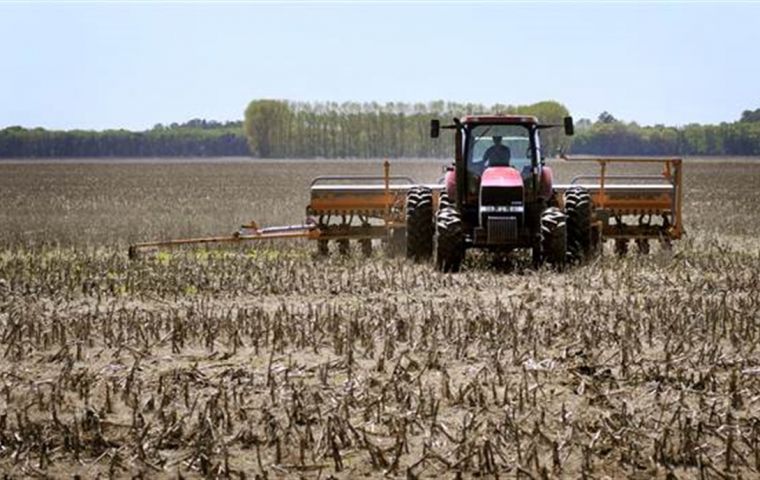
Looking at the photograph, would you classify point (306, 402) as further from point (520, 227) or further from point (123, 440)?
point (520, 227)

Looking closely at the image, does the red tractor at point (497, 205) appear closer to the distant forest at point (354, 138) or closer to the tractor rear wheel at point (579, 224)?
the tractor rear wheel at point (579, 224)

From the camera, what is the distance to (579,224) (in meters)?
14.4

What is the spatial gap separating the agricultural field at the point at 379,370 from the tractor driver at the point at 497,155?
4.61 feet

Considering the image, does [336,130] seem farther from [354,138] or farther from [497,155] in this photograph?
[497,155]

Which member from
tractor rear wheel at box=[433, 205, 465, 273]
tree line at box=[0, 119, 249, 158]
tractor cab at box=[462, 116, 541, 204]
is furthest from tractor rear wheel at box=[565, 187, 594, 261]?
tree line at box=[0, 119, 249, 158]

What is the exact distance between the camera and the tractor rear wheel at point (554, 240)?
13242 mm

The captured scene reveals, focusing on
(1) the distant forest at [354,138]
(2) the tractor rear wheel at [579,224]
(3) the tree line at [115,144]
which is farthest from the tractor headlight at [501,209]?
(3) the tree line at [115,144]

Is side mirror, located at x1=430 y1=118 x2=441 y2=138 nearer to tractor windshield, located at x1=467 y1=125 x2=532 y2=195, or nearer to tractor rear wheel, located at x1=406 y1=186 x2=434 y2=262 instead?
tractor windshield, located at x1=467 y1=125 x2=532 y2=195

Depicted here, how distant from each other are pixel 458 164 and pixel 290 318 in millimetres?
4980

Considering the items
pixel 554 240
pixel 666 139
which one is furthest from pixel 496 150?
pixel 666 139

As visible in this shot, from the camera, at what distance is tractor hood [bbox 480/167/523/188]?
531 inches

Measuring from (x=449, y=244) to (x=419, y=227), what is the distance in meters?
1.29

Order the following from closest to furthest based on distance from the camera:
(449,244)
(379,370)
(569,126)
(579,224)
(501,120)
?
(379,370) < (449,244) < (569,126) < (501,120) < (579,224)

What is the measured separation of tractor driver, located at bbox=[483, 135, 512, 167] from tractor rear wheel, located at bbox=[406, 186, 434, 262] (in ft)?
3.15
